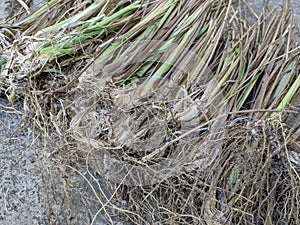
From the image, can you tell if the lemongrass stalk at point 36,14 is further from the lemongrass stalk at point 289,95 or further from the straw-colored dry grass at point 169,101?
the lemongrass stalk at point 289,95

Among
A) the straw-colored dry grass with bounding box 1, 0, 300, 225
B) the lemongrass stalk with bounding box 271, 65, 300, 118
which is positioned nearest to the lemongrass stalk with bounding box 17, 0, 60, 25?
the straw-colored dry grass with bounding box 1, 0, 300, 225

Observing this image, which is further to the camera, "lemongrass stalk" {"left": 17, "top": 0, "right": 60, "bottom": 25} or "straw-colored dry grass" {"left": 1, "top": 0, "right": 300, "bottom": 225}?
"lemongrass stalk" {"left": 17, "top": 0, "right": 60, "bottom": 25}

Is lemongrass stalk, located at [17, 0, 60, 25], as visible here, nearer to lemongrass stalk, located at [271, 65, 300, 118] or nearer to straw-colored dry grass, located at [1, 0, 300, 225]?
straw-colored dry grass, located at [1, 0, 300, 225]

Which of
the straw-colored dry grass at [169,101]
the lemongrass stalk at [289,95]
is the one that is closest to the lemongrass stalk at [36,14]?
the straw-colored dry grass at [169,101]

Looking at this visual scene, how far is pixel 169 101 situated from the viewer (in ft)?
4.52

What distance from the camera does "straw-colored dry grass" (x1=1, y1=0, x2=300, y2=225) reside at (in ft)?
4.35

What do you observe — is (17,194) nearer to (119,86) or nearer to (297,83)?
(119,86)

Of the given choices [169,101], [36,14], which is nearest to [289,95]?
[169,101]

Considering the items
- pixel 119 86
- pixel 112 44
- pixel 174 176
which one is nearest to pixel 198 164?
pixel 174 176

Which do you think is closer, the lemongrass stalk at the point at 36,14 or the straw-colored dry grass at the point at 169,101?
the straw-colored dry grass at the point at 169,101

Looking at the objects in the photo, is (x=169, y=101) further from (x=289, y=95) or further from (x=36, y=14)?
(x=36, y=14)

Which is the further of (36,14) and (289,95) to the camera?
(36,14)

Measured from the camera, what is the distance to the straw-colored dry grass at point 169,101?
1.33 m

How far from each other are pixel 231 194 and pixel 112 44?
1.56ft
